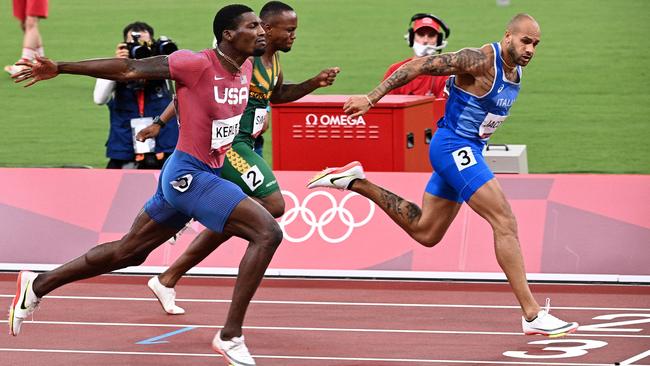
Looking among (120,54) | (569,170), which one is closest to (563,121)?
(569,170)

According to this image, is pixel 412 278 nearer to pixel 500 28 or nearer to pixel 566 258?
pixel 566 258

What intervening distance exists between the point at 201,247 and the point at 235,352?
180cm

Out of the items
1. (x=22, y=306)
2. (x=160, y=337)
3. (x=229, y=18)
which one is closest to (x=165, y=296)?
(x=160, y=337)

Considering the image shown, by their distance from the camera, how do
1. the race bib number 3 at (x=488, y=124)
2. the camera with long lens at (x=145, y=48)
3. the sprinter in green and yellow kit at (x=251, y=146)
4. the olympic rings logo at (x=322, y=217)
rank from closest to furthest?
the race bib number 3 at (x=488, y=124) < the sprinter in green and yellow kit at (x=251, y=146) < the olympic rings logo at (x=322, y=217) < the camera with long lens at (x=145, y=48)

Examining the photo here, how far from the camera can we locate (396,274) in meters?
11.6

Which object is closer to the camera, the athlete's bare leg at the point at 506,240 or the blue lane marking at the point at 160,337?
the athlete's bare leg at the point at 506,240

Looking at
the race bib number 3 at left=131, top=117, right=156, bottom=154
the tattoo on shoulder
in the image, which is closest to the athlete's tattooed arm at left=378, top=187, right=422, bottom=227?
the tattoo on shoulder

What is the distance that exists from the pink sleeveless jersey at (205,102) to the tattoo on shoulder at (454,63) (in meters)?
1.28

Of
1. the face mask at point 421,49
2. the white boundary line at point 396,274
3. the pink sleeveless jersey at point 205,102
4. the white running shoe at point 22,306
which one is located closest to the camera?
the pink sleeveless jersey at point 205,102

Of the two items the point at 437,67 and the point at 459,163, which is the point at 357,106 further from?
the point at 459,163

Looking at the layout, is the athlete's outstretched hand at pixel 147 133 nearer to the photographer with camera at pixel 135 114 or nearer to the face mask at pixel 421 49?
the photographer with camera at pixel 135 114

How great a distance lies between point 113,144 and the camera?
13.4 m

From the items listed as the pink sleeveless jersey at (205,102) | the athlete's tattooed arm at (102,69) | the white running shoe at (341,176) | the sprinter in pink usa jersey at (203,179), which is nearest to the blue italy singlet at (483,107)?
the white running shoe at (341,176)

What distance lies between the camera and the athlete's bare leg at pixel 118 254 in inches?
357
